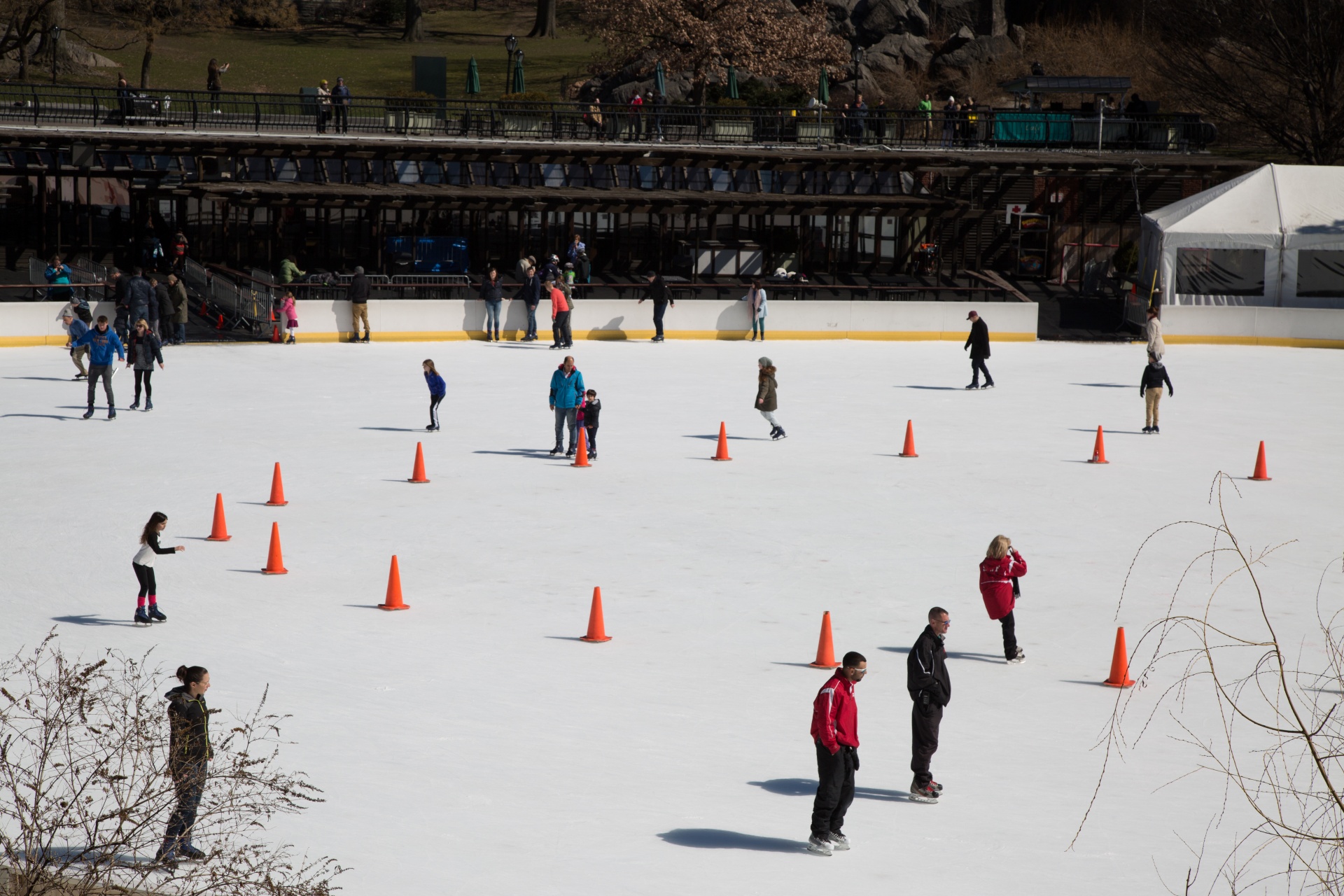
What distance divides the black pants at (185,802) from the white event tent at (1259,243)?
32209mm

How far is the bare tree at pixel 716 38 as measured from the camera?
178ft

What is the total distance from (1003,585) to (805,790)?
10.1 ft

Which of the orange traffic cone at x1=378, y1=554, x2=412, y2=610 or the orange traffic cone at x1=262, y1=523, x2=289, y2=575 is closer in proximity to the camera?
the orange traffic cone at x1=378, y1=554, x2=412, y2=610

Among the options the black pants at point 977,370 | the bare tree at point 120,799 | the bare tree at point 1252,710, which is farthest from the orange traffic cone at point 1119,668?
the black pants at point 977,370

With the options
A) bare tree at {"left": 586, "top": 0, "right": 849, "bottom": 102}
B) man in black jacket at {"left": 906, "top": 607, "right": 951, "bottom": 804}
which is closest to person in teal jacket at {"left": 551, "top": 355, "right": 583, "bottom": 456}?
man in black jacket at {"left": 906, "top": 607, "right": 951, "bottom": 804}

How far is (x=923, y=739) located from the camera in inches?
331

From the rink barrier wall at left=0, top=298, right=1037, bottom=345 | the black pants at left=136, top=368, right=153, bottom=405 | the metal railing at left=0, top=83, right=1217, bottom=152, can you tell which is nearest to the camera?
the black pants at left=136, top=368, right=153, bottom=405

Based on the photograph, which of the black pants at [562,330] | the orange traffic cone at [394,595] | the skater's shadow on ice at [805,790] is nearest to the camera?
the skater's shadow on ice at [805,790]

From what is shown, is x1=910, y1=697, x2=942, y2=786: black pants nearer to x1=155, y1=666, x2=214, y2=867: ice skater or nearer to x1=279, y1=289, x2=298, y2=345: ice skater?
x1=155, y1=666, x2=214, y2=867: ice skater

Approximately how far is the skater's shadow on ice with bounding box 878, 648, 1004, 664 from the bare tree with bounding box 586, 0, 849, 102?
43355 mm

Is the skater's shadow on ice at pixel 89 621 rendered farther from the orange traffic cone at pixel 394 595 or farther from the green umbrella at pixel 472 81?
the green umbrella at pixel 472 81

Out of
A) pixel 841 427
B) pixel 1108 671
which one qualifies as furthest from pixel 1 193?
pixel 1108 671

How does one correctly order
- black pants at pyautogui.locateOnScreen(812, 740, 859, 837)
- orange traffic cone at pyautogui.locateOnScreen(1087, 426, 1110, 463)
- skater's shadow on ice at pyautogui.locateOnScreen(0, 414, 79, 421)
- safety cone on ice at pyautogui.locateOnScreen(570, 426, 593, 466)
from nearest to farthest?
1. black pants at pyautogui.locateOnScreen(812, 740, 859, 837)
2. safety cone on ice at pyautogui.locateOnScreen(570, 426, 593, 466)
3. orange traffic cone at pyautogui.locateOnScreen(1087, 426, 1110, 463)
4. skater's shadow on ice at pyautogui.locateOnScreen(0, 414, 79, 421)

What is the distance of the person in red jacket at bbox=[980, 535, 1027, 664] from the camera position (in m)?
11.0
